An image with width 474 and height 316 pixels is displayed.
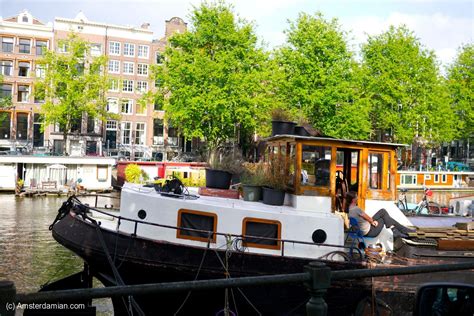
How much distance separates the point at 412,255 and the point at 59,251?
10675 millimetres

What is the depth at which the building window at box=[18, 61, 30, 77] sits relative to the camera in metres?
40.9

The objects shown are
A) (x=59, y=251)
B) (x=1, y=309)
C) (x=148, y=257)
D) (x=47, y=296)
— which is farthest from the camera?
(x=59, y=251)

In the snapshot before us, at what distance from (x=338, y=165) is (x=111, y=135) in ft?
120

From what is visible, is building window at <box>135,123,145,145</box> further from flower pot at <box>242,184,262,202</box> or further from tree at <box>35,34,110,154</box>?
flower pot at <box>242,184,262,202</box>

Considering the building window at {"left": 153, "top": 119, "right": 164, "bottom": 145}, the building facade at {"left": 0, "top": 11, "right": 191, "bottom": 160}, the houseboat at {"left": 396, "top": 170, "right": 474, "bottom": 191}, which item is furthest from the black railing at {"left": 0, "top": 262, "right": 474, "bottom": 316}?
the building window at {"left": 153, "top": 119, "right": 164, "bottom": 145}

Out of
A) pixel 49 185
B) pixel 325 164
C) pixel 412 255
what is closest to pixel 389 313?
pixel 412 255

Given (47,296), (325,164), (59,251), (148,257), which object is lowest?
(59,251)

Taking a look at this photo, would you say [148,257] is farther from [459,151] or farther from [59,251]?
[459,151]

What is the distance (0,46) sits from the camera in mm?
40750

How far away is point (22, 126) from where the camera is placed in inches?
1620

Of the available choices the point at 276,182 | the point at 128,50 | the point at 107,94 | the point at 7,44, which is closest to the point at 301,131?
the point at 276,182

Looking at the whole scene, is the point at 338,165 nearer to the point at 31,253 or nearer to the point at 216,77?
the point at 31,253

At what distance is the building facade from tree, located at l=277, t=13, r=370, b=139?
35.9 feet

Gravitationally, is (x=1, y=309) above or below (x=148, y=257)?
above
